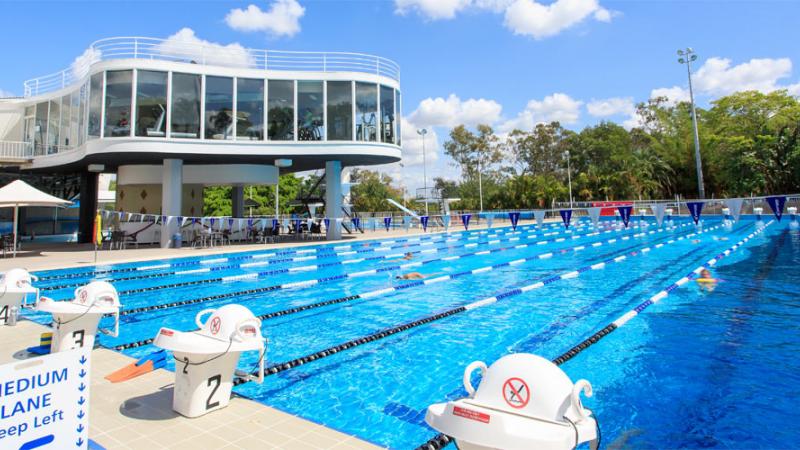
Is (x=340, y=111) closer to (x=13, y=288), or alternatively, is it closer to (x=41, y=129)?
(x=41, y=129)

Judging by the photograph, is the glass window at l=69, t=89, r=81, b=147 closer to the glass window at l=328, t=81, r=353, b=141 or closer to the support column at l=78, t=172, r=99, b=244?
the support column at l=78, t=172, r=99, b=244

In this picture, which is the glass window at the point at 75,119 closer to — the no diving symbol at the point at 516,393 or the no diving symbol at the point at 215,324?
the no diving symbol at the point at 215,324

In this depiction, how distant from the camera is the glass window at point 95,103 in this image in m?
16.2

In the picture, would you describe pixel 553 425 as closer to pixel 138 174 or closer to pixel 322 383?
pixel 322 383

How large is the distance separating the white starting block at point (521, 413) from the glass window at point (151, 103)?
56.5 ft

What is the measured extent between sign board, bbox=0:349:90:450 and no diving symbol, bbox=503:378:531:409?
2011 mm

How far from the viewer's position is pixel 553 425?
6.13 feet

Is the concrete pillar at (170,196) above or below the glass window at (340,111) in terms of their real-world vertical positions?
below

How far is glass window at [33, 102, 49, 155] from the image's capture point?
64.7 ft

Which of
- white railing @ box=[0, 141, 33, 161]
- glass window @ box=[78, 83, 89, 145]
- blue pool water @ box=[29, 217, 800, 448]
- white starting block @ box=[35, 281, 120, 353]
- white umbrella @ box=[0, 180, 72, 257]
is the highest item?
glass window @ box=[78, 83, 89, 145]

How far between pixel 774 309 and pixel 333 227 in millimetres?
16086

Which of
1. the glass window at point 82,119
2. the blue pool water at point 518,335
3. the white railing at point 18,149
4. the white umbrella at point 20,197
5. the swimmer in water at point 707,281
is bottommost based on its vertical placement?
the blue pool water at point 518,335

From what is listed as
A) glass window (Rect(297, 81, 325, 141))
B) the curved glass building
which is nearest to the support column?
the curved glass building

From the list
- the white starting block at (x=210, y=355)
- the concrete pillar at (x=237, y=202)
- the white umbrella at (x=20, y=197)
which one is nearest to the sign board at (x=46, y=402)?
the white starting block at (x=210, y=355)
